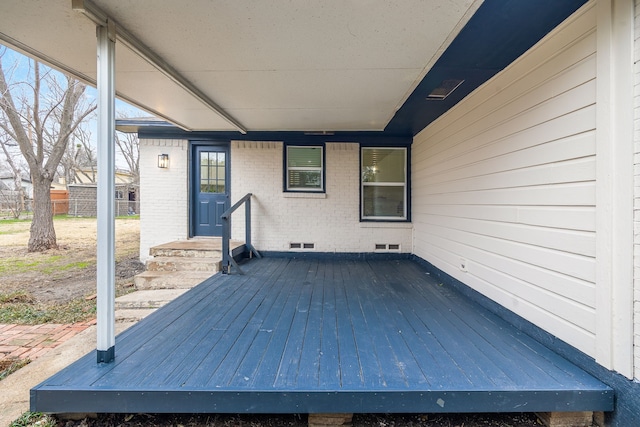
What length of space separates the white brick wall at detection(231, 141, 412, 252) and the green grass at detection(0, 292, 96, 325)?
95.8 inches

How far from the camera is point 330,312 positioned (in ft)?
8.95

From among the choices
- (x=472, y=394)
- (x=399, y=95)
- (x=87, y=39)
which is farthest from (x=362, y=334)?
(x=87, y=39)

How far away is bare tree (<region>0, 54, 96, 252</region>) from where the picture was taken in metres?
7.16

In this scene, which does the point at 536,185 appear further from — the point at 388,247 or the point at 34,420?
the point at 34,420

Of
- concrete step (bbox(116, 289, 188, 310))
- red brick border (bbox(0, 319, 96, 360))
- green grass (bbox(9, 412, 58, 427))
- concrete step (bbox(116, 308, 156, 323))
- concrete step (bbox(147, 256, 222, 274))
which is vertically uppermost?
concrete step (bbox(147, 256, 222, 274))

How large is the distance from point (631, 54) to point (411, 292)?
2.66 meters

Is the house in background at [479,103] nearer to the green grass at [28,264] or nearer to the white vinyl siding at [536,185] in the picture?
the white vinyl siding at [536,185]

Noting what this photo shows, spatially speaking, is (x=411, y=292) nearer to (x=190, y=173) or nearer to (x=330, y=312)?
(x=330, y=312)

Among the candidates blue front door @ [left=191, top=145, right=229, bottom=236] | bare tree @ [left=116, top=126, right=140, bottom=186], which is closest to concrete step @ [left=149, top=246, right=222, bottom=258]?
blue front door @ [left=191, top=145, right=229, bottom=236]

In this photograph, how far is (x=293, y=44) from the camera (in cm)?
224

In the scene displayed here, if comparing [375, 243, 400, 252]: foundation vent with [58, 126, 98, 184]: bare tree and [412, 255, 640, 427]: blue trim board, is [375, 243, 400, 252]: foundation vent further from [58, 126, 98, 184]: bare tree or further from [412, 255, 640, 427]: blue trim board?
[58, 126, 98, 184]: bare tree

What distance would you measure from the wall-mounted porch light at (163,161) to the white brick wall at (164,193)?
62mm

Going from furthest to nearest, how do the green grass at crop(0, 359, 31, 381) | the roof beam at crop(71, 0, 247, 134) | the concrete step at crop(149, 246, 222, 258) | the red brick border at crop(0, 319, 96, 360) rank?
the concrete step at crop(149, 246, 222, 258) < the red brick border at crop(0, 319, 96, 360) < the green grass at crop(0, 359, 31, 381) < the roof beam at crop(71, 0, 247, 134)

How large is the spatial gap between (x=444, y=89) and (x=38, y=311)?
18.9ft
